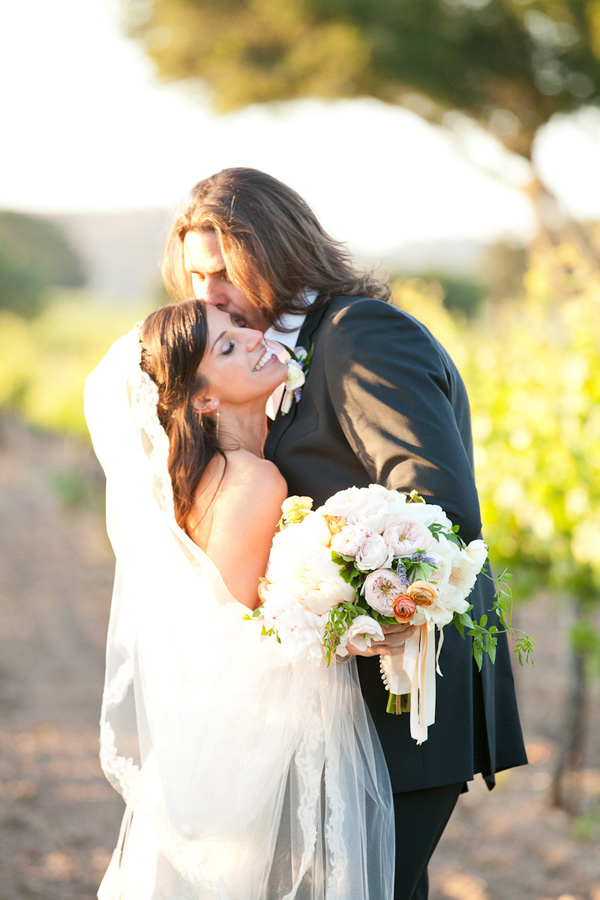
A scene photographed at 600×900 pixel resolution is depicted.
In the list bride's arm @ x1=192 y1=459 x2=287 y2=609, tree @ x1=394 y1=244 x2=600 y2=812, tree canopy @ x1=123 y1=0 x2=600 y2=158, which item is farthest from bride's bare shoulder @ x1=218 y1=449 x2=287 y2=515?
tree canopy @ x1=123 y1=0 x2=600 y2=158

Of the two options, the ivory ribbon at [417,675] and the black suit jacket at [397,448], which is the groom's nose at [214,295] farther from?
the ivory ribbon at [417,675]

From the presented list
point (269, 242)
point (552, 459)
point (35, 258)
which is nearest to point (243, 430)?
point (269, 242)

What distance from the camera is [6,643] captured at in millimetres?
8820

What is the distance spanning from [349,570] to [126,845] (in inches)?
41.7

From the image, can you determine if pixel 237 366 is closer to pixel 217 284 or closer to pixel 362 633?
pixel 217 284

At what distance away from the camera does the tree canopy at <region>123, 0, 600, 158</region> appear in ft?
37.7

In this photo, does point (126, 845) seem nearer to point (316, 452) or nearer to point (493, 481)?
point (316, 452)

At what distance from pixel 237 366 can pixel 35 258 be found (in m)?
57.9

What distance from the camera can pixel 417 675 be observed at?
1956 mm

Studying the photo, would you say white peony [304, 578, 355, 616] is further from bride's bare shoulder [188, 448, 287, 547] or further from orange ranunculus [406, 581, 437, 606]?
bride's bare shoulder [188, 448, 287, 547]

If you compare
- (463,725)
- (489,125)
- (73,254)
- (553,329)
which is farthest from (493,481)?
(73,254)

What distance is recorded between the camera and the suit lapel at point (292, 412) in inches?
91.2

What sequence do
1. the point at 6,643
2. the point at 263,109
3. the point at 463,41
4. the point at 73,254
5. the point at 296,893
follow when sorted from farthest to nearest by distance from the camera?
the point at 73,254
the point at 263,109
the point at 463,41
the point at 6,643
the point at 296,893

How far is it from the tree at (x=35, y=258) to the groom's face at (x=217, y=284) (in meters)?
44.7
